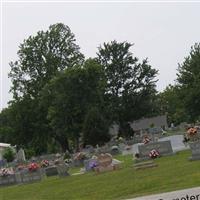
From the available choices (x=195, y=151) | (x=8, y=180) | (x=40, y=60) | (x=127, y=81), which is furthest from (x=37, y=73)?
(x=195, y=151)

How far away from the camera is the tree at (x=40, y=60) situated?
245ft

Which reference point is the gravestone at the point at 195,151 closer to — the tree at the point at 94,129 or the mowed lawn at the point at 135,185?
the mowed lawn at the point at 135,185

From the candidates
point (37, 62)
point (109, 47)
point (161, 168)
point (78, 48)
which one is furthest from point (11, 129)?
point (161, 168)

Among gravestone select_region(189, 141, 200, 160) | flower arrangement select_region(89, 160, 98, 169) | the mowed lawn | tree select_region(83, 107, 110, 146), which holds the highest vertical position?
tree select_region(83, 107, 110, 146)

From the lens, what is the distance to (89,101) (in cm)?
6581

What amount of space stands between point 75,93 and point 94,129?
24.2 feet

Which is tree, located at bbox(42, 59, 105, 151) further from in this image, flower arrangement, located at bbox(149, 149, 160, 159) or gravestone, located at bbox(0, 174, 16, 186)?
flower arrangement, located at bbox(149, 149, 160, 159)

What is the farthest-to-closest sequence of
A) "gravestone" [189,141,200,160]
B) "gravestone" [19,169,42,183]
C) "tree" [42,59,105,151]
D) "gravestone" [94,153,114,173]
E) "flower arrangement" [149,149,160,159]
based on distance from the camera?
1. "tree" [42,59,105,151]
2. "gravestone" [19,169,42,183]
3. "flower arrangement" [149,149,160,159]
4. "gravestone" [94,153,114,173]
5. "gravestone" [189,141,200,160]

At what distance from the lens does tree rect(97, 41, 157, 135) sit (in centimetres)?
8612

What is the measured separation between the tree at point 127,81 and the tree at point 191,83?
56.0 ft

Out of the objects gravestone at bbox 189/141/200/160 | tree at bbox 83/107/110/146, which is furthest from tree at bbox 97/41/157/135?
gravestone at bbox 189/141/200/160

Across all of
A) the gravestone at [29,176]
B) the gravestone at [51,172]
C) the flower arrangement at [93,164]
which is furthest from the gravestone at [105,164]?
the gravestone at [51,172]

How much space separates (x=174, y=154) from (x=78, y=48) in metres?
48.0

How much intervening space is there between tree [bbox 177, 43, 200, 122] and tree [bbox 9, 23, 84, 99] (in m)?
14.6
